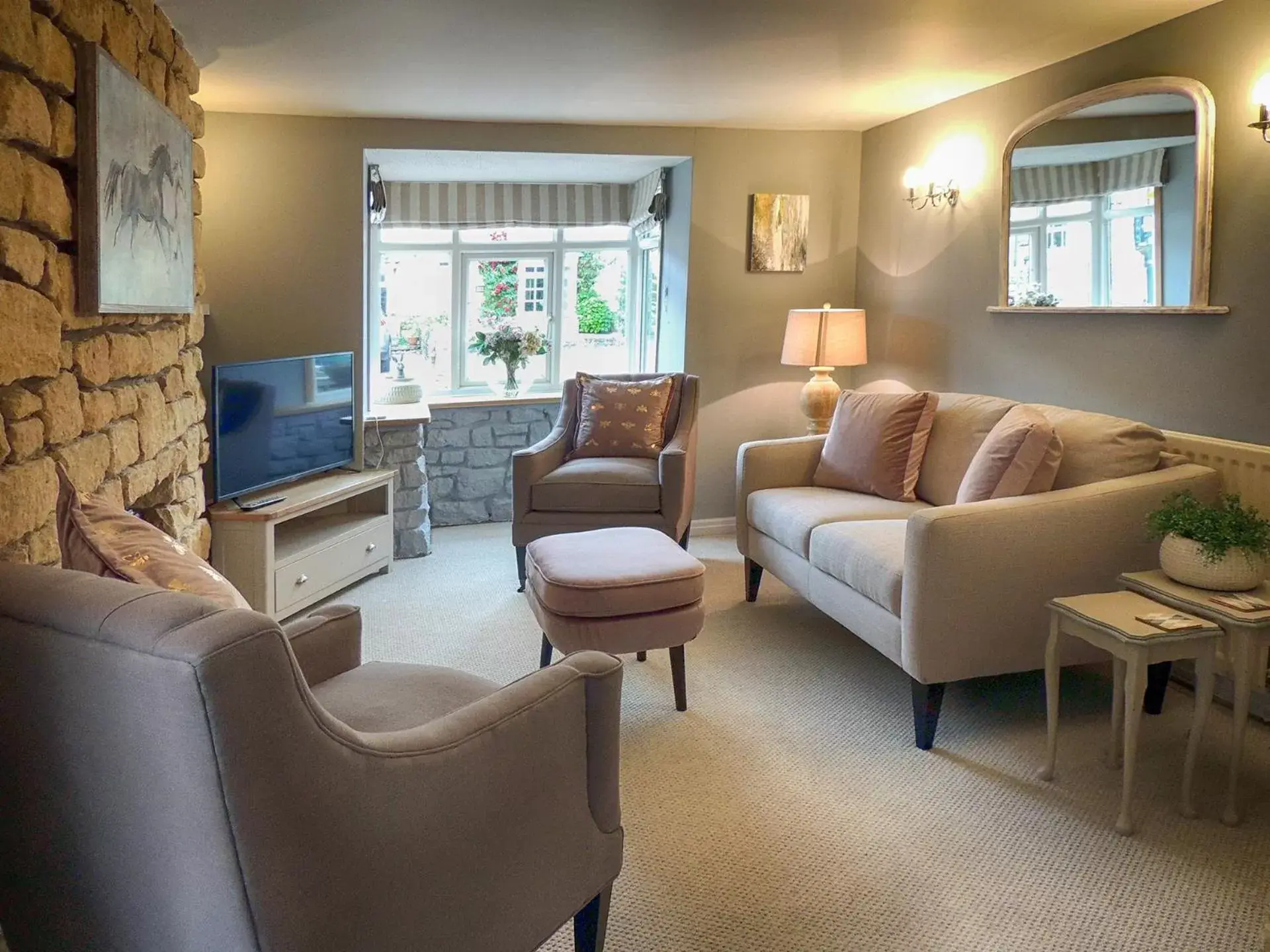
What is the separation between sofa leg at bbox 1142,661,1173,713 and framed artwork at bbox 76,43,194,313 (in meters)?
3.11

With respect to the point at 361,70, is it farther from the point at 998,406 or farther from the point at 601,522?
the point at 998,406

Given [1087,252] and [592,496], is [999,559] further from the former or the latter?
[592,496]

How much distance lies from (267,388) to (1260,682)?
365cm

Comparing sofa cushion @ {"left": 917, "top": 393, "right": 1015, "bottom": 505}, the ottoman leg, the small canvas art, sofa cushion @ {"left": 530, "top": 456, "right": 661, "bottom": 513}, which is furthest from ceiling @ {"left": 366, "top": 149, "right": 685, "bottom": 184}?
the ottoman leg

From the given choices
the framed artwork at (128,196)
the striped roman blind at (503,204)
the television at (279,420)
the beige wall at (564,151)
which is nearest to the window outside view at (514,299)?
the striped roman blind at (503,204)

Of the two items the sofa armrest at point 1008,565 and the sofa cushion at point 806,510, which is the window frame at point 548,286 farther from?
the sofa armrest at point 1008,565

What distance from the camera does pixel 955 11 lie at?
3160mm

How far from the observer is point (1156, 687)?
3088mm

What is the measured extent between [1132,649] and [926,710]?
0.68 meters

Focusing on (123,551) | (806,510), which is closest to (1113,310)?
(806,510)

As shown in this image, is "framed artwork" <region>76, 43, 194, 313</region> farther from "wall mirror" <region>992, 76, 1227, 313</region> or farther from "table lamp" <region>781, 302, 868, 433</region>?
"wall mirror" <region>992, 76, 1227, 313</region>

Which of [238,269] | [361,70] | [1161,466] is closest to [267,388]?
[238,269]

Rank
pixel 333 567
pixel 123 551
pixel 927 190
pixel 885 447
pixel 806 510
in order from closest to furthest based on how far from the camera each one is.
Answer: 1. pixel 123 551
2. pixel 806 510
3. pixel 885 447
4. pixel 333 567
5. pixel 927 190

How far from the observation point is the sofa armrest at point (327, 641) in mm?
1977
